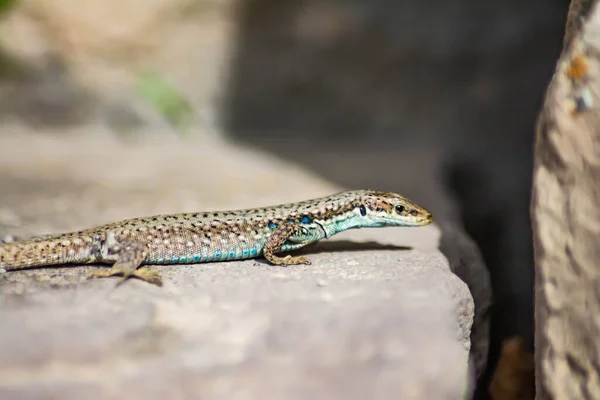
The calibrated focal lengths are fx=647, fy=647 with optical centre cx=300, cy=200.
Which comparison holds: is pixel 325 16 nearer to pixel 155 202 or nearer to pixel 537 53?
pixel 537 53

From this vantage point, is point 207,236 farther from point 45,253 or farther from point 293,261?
point 45,253

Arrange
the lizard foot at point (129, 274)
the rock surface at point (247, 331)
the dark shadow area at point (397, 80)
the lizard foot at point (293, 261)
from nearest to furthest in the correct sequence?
the rock surface at point (247, 331), the lizard foot at point (129, 274), the lizard foot at point (293, 261), the dark shadow area at point (397, 80)

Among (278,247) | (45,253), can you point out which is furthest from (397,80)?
(45,253)

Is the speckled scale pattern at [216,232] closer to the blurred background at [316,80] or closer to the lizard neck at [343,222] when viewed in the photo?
the lizard neck at [343,222]

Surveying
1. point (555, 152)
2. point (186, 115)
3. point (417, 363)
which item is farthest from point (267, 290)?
point (186, 115)

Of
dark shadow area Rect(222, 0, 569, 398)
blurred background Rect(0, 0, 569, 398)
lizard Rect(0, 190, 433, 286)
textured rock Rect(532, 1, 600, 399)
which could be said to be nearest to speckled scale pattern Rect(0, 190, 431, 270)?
lizard Rect(0, 190, 433, 286)

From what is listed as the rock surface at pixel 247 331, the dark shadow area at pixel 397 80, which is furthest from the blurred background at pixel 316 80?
the rock surface at pixel 247 331

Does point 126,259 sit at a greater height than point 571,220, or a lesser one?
lesser
